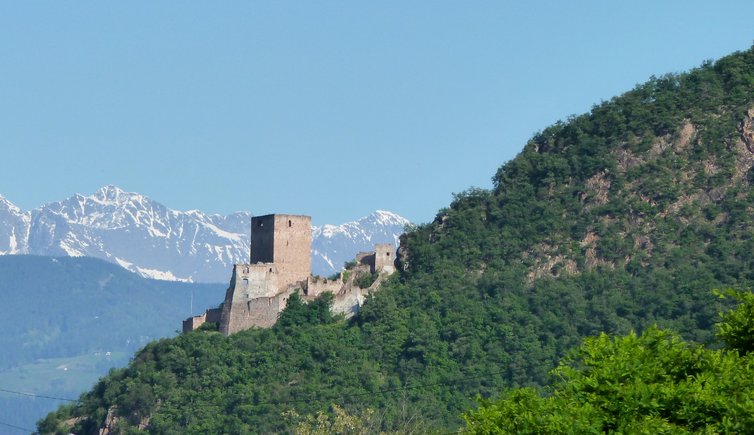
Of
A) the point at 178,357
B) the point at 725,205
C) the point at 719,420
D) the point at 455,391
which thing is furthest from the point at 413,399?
the point at 719,420

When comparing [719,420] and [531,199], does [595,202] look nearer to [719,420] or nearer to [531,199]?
[531,199]

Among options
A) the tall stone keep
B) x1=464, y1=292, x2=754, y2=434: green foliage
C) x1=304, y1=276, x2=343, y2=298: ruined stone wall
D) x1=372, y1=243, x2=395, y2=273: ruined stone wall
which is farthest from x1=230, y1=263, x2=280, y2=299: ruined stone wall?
x1=464, y1=292, x2=754, y2=434: green foliage

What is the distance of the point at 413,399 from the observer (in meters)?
74.8

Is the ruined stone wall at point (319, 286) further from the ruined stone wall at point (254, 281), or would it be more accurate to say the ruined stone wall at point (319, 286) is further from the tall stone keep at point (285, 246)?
the ruined stone wall at point (254, 281)

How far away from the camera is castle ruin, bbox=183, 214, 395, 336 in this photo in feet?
268

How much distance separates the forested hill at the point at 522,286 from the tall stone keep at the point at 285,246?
2.95 meters

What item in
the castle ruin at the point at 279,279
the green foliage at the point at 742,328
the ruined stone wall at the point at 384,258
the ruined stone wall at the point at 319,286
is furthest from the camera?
the ruined stone wall at the point at 384,258

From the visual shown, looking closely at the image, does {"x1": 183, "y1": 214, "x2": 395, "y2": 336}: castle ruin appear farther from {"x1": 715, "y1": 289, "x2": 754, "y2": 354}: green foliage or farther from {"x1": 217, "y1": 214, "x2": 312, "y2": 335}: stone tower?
{"x1": 715, "y1": 289, "x2": 754, "y2": 354}: green foliage

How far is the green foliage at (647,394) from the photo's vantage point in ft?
94.5

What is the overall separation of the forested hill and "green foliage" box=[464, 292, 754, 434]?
125 ft

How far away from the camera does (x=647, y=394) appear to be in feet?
96.6

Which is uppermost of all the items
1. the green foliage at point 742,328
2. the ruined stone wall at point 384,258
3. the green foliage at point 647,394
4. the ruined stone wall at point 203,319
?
the ruined stone wall at point 384,258

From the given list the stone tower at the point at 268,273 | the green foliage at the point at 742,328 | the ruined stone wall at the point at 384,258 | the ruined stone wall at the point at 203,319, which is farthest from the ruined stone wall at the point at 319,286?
the green foliage at the point at 742,328

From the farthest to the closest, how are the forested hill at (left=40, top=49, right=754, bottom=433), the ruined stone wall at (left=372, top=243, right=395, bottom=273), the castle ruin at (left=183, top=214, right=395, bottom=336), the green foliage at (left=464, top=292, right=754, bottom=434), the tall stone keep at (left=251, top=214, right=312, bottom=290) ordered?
the ruined stone wall at (left=372, top=243, right=395, bottom=273) → the tall stone keep at (left=251, top=214, right=312, bottom=290) → the castle ruin at (left=183, top=214, right=395, bottom=336) → the forested hill at (left=40, top=49, right=754, bottom=433) → the green foliage at (left=464, top=292, right=754, bottom=434)
